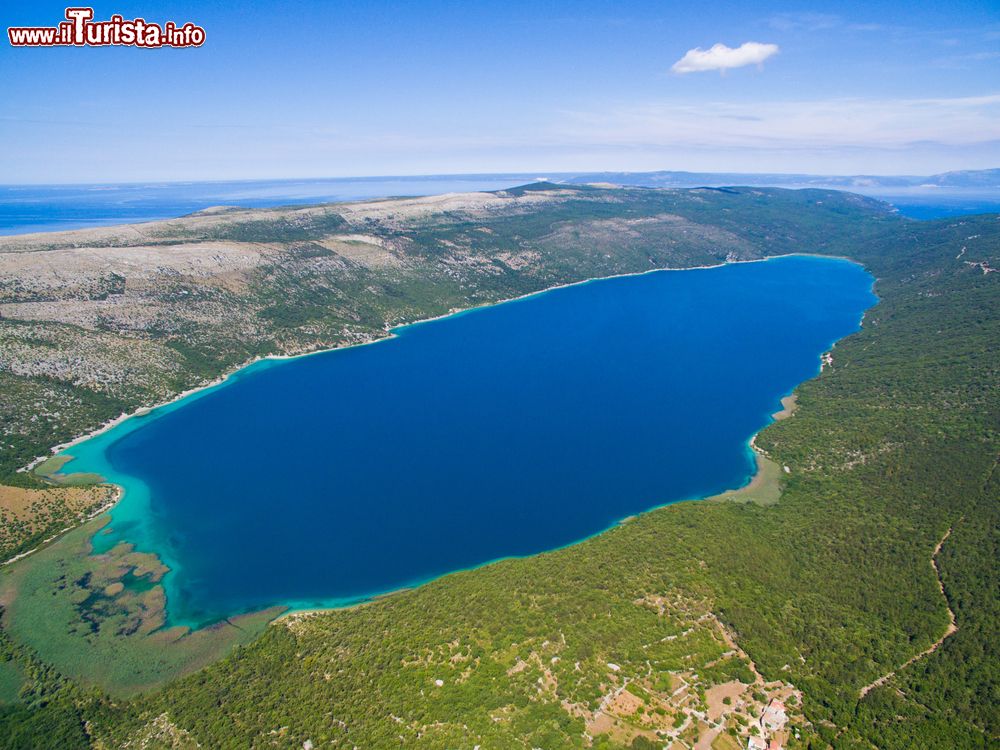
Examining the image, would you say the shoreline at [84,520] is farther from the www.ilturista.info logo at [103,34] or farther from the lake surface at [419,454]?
the www.ilturista.info logo at [103,34]

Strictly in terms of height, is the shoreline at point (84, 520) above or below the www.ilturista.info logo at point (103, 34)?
below

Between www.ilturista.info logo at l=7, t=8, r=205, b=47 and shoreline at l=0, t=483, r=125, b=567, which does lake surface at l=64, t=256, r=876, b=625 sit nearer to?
shoreline at l=0, t=483, r=125, b=567

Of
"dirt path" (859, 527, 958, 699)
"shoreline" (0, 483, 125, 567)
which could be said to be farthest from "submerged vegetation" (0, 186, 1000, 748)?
"shoreline" (0, 483, 125, 567)

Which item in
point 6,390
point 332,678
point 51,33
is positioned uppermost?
point 51,33

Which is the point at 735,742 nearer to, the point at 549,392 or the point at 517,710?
the point at 517,710

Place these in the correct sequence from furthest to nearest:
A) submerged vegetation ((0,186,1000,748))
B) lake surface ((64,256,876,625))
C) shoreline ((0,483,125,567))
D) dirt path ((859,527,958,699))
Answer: lake surface ((64,256,876,625)) < shoreline ((0,483,125,567)) < dirt path ((859,527,958,699)) < submerged vegetation ((0,186,1000,748))

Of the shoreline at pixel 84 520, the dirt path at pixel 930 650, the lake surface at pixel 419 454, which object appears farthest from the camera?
the lake surface at pixel 419 454

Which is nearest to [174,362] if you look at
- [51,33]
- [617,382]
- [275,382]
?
[275,382]

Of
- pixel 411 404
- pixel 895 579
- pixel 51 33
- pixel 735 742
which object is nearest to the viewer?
pixel 735 742

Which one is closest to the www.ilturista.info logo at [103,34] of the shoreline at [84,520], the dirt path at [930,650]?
the shoreline at [84,520]
